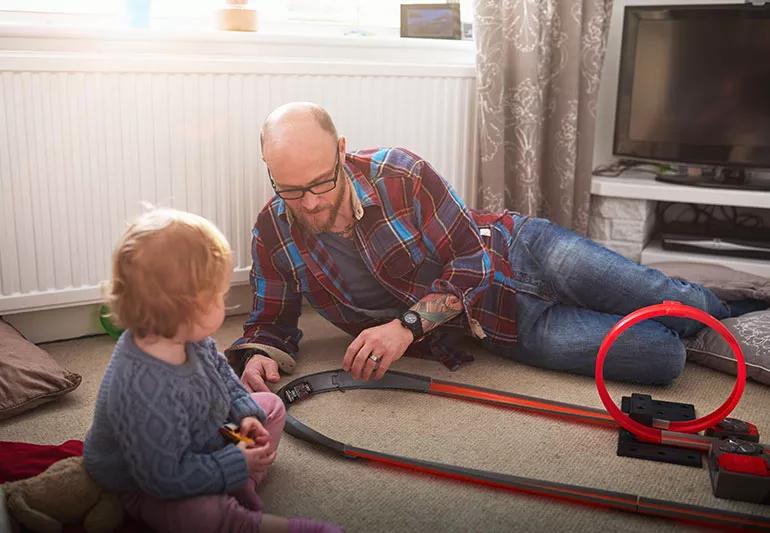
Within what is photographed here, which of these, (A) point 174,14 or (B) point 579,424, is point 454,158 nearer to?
(A) point 174,14

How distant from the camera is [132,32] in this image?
86.4 inches

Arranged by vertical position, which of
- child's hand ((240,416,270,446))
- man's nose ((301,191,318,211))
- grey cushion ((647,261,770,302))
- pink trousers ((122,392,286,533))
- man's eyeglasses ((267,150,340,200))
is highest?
man's eyeglasses ((267,150,340,200))

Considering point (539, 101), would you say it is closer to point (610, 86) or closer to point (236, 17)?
point (610, 86)

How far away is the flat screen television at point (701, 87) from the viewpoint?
2.80 meters

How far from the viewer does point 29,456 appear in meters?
1.54

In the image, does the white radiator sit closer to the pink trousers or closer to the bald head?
the bald head

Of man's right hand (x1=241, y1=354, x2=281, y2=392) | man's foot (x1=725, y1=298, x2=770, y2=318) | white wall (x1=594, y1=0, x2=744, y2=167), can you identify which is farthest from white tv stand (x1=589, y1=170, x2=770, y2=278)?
man's right hand (x1=241, y1=354, x2=281, y2=392)

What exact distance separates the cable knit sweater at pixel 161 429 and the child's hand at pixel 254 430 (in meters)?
0.04

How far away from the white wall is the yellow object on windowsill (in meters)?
1.39

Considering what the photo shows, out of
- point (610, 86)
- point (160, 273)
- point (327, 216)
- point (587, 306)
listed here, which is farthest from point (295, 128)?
point (610, 86)

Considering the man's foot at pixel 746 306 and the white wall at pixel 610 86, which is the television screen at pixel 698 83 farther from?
the man's foot at pixel 746 306

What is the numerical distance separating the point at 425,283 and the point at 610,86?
1487 millimetres

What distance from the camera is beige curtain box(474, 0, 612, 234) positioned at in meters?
2.69

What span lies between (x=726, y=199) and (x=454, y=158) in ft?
2.97
